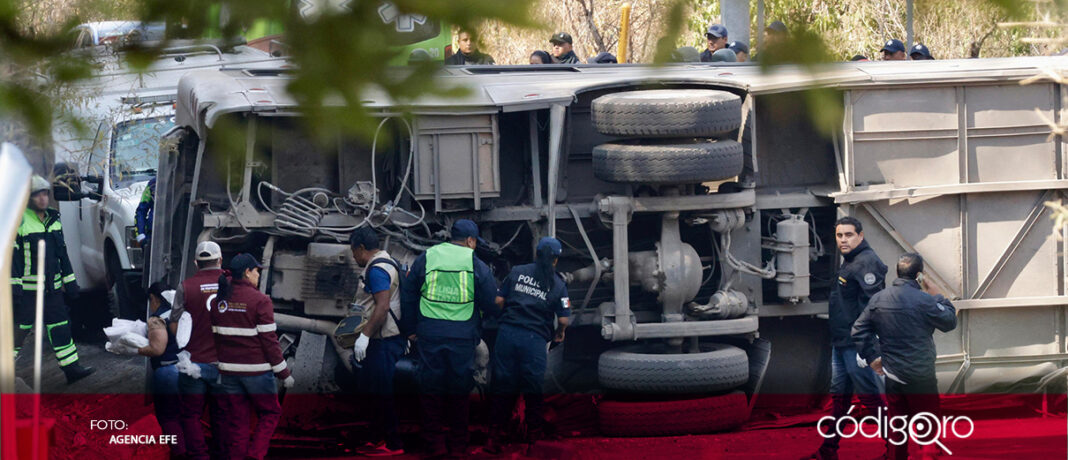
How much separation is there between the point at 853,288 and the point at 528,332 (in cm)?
203

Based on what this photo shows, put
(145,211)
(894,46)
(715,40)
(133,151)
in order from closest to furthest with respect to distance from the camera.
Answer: (145,211), (715,40), (894,46), (133,151)

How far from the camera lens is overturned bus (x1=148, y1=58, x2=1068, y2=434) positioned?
787 cm

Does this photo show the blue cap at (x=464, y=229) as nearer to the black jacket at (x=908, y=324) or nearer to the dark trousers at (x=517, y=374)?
the dark trousers at (x=517, y=374)

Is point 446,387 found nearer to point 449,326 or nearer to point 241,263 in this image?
point 449,326

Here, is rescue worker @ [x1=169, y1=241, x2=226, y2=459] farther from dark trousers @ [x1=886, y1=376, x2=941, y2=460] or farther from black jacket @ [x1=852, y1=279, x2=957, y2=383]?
dark trousers @ [x1=886, y1=376, x2=941, y2=460]

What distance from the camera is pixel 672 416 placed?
781 centimetres

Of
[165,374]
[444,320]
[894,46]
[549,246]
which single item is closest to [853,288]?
[549,246]

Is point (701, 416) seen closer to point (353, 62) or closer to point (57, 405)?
point (57, 405)

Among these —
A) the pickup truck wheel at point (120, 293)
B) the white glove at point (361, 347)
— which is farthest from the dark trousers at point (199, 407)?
the pickup truck wheel at point (120, 293)

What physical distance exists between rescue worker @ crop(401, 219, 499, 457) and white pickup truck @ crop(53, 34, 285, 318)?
318 centimetres

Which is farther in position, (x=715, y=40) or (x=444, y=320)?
(x=715, y=40)

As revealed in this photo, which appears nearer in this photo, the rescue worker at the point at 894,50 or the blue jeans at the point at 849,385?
the blue jeans at the point at 849,385

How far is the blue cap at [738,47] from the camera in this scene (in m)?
9.69

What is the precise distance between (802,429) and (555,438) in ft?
5.18
